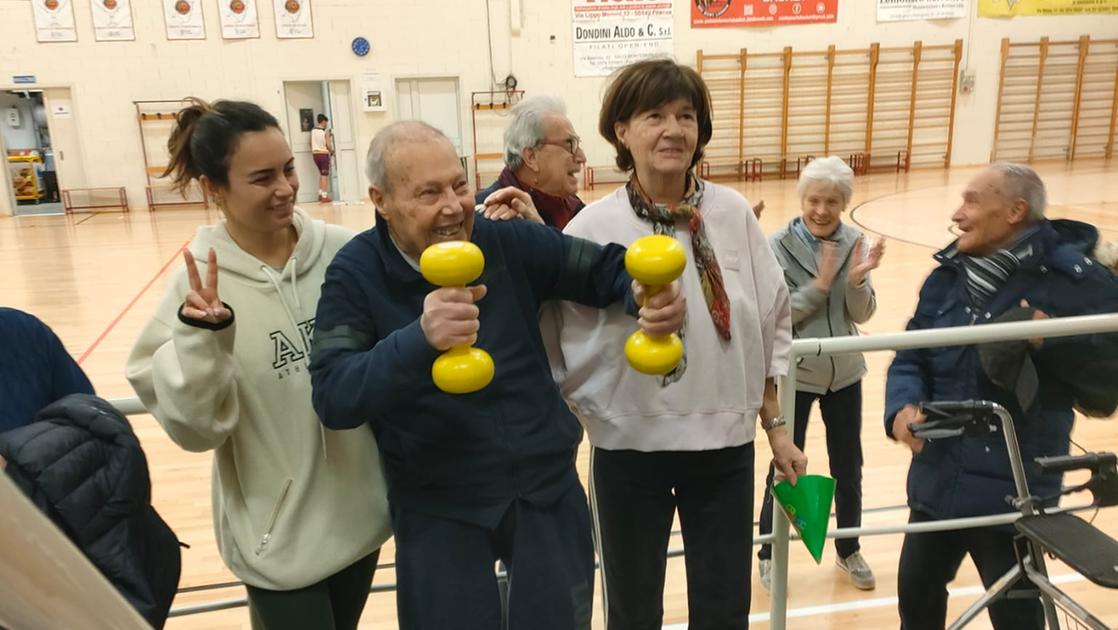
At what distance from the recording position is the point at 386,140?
4.74 ft

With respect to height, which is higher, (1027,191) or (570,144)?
(570,144)

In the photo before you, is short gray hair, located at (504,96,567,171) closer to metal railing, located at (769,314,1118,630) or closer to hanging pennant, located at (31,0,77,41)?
metal railing, located at (769,314,1118,630)

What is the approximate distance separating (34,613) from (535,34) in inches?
564

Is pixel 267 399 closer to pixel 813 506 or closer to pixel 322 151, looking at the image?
pixel 813 506

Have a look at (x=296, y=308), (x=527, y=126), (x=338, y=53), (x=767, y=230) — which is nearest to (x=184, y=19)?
(x=338, y=53)

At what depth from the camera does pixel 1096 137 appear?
15367 millimetres

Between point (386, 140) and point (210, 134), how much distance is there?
384 millimetres

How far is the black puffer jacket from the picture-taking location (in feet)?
4.17

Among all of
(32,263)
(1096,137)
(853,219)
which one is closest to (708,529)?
(853,219)

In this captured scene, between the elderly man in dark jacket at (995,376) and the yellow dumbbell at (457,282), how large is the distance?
4.35 feet

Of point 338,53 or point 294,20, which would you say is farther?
point 338,53

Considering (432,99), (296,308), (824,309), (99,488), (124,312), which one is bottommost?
Answer: (124,312)

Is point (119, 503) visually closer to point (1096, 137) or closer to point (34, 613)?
point (34, 613)

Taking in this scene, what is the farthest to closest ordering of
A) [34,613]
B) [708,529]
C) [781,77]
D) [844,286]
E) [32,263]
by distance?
1. [781,77]
2. [32,263]
3. [844,286]
4. [708,529]
5. [34,613]
